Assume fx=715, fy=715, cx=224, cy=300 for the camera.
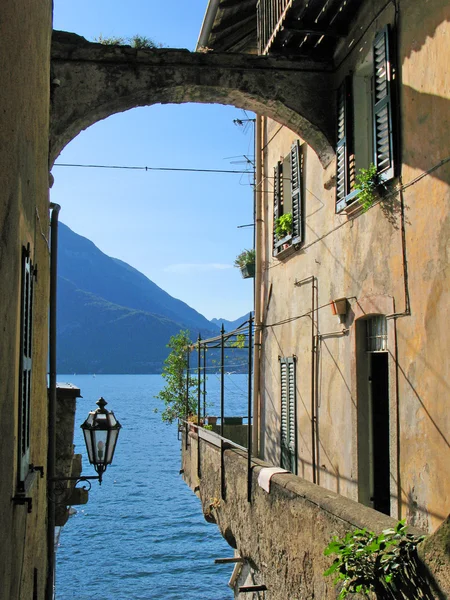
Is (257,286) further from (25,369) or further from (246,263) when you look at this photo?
(25,369)

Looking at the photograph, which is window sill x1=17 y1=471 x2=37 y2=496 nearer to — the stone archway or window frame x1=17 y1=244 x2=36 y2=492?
window frame x1=17 y1=244 x2=36 y2=492

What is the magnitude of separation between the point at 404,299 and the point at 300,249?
4121 mm

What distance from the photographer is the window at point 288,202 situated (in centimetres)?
1127

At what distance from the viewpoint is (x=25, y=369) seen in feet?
16.3

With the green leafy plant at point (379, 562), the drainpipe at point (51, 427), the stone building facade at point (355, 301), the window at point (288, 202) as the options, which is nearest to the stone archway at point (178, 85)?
the stone building facade at point (355, 301)

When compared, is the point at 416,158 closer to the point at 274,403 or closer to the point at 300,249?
the point at 300,249

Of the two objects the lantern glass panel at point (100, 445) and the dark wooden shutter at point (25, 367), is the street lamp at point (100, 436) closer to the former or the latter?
the lantern glass panel at point (100, 445)

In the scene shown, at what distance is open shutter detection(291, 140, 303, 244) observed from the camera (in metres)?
11.2

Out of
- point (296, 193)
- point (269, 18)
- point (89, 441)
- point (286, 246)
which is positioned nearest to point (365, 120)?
point (269, 18)

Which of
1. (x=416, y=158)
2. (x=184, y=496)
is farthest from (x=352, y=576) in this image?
(x=184, y=496)

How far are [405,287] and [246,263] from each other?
7.97m

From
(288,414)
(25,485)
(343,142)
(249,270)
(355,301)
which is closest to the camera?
(25,485)

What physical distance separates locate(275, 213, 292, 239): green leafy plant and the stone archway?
2034mm

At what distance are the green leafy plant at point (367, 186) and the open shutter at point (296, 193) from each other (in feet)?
9.74
